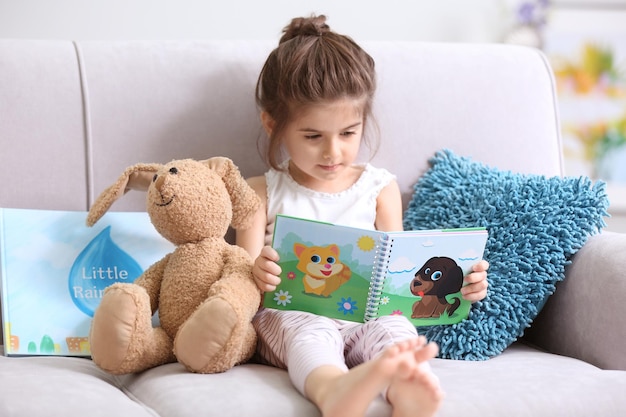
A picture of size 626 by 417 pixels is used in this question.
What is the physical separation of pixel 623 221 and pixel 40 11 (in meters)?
1.96

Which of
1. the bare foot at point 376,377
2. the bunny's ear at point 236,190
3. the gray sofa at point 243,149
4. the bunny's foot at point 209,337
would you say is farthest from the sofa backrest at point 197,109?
the bare foot at point 376,377

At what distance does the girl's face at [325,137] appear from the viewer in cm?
151

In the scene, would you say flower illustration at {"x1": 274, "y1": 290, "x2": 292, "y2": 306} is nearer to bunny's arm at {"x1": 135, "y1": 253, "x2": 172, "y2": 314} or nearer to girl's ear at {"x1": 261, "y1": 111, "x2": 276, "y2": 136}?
bunny's arm at {"x1": 135, "y1": 253, "x2": 172, "y2": 314}

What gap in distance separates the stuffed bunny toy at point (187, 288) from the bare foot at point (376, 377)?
0.26m

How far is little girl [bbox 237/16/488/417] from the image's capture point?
1258mm

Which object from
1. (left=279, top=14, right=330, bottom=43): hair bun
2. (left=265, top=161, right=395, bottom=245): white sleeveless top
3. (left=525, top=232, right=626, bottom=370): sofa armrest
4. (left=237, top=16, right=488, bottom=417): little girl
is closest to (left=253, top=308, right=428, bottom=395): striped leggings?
(left=237, top=16, right=488, bottom=417): little girl

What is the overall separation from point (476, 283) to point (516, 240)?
17cm

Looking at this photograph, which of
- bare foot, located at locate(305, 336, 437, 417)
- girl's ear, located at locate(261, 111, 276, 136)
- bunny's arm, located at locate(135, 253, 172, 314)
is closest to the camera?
bare foot, located at locate(305, 336, 437, 417)

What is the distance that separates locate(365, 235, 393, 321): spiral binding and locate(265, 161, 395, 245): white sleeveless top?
0.94 ft

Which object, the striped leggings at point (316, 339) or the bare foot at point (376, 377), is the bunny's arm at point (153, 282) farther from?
the bare foot at point (376, 377)

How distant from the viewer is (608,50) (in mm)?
2764

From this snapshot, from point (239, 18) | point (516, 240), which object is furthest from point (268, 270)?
point (239, 18)

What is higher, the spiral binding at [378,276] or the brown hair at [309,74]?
the brown hair at [309,74]

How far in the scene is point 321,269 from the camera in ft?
4.34
